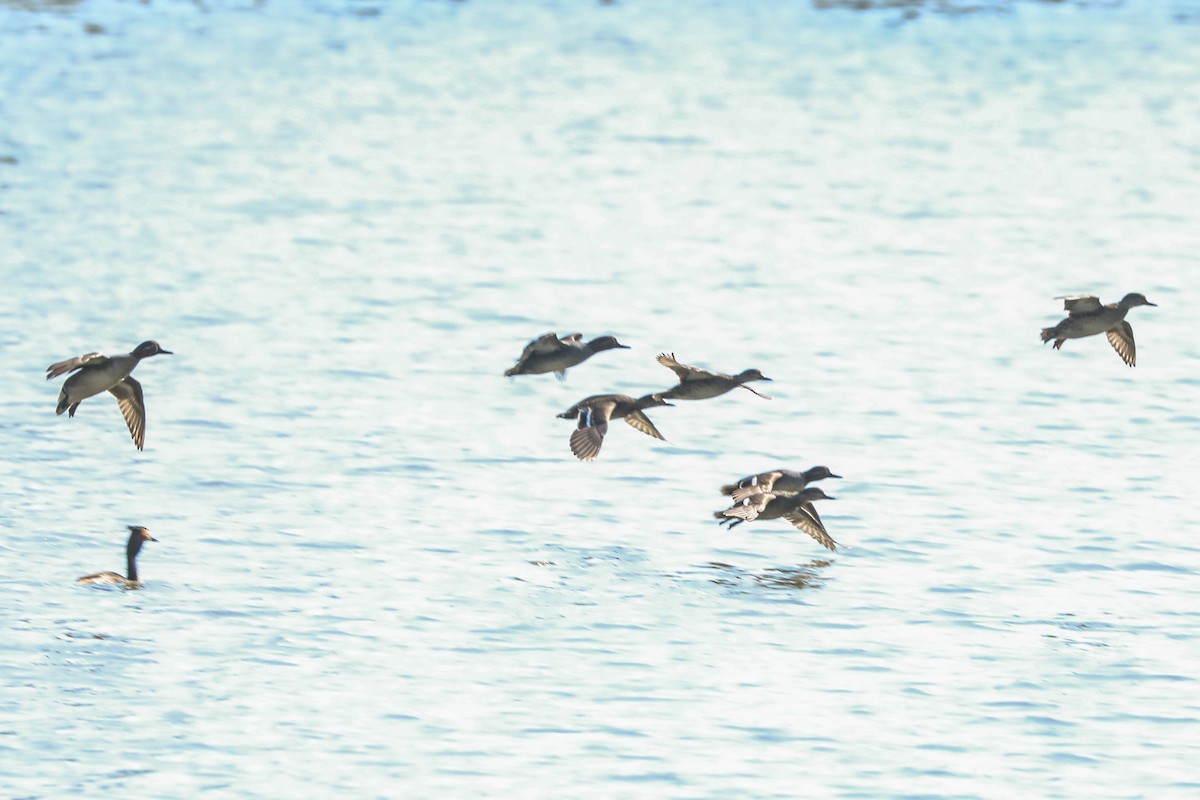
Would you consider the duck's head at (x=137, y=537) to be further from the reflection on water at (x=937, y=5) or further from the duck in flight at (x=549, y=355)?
the reflection on water at (x=937, y=5)

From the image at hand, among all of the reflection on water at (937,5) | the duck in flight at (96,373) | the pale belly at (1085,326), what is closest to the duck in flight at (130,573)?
the duck in flight at (96,373)

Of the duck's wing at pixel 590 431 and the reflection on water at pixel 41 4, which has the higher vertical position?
the reflection on water at pixel 41 4

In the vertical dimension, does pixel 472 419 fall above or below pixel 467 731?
above

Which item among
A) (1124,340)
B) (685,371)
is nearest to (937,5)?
(1124,340)

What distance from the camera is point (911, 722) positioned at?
17.1 m

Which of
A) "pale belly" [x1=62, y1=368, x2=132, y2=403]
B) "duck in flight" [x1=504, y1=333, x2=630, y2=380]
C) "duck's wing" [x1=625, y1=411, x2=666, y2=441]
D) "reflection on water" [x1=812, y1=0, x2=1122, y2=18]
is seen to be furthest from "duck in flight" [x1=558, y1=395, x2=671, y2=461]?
"reflection on water" [x1=812, y1=0, x2=1122, y2=18]

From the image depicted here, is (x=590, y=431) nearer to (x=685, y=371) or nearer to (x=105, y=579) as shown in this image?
(x=685, y=371)

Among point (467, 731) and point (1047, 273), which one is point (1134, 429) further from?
point (467, 731)

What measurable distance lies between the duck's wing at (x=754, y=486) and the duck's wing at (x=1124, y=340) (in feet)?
12.9

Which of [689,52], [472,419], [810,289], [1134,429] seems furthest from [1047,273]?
[689,52]

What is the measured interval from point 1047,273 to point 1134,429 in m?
9.93

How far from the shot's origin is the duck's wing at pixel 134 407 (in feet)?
69.3

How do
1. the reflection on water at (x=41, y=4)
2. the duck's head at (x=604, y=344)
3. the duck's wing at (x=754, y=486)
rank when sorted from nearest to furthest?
the duck's wing at (x=754, y=486) → the duck's head at (x=604, y=344) → the reflection on water at (x=41, y=4)

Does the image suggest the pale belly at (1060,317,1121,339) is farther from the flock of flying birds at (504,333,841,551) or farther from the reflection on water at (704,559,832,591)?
the reflection on water at (704,559,832,591)
